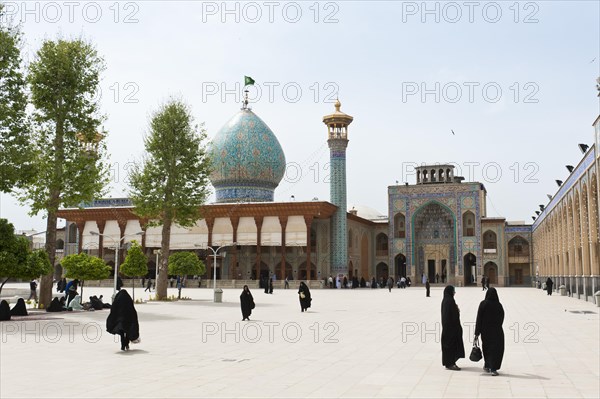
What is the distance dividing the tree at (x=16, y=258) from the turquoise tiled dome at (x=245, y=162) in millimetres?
30512

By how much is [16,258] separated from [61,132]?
4.99 metres

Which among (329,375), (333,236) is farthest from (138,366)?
(333,236)

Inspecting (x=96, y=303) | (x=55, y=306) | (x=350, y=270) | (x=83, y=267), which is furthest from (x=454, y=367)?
(x=350, y=270)

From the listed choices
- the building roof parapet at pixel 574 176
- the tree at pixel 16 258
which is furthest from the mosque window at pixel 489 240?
the tree at pixel 16 258

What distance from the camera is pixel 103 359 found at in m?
9.33

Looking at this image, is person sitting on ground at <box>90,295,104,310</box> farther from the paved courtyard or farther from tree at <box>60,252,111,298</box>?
the paved courtyard

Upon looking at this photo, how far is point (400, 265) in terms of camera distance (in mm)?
53281

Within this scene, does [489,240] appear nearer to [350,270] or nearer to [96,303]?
[350,270]

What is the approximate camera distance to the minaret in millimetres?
44875

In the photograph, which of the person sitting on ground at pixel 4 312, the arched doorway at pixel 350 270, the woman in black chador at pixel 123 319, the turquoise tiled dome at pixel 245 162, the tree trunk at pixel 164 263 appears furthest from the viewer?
the turquoise tiled dome at pixel 245 162

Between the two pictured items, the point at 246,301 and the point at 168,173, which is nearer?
the point at 246,301

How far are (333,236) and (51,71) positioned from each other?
2854 centimetres

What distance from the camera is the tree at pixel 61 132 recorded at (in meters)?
19.5

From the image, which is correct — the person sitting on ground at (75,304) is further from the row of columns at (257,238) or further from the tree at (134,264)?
the row of columns at (257,238)
